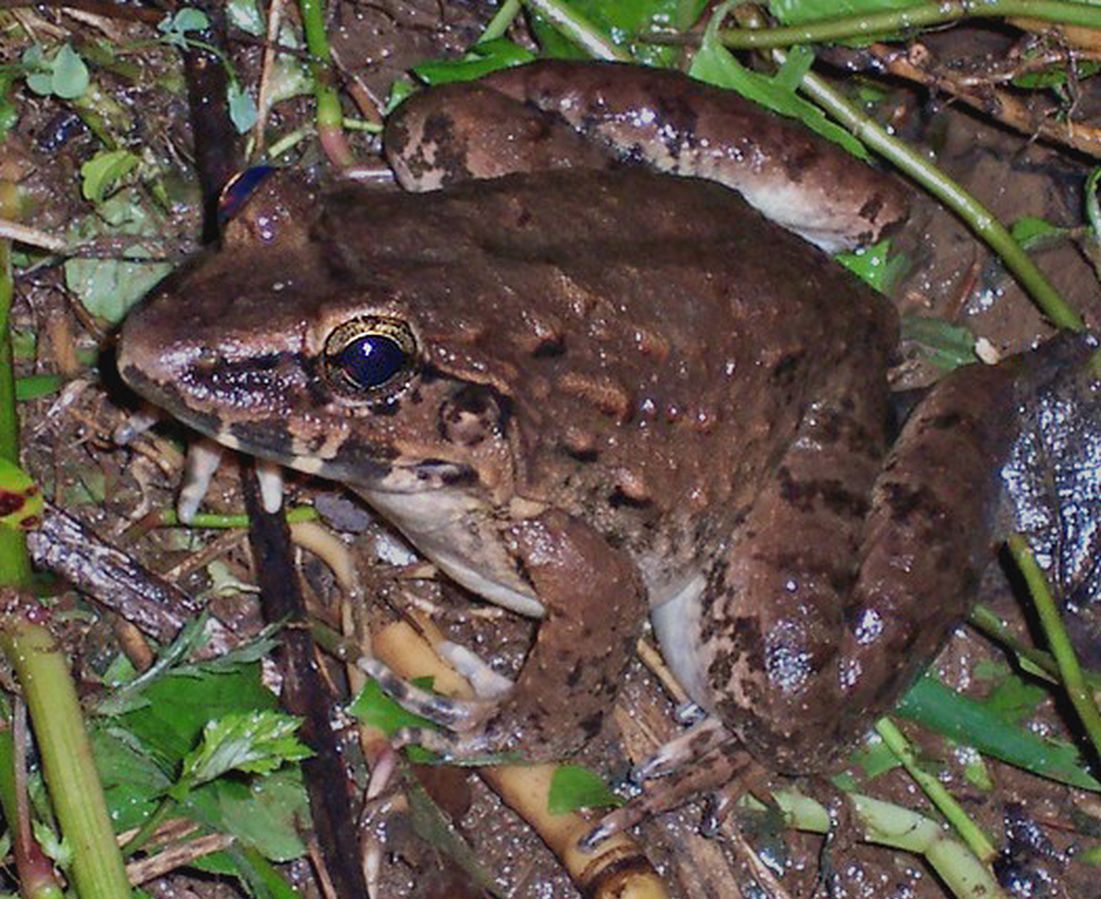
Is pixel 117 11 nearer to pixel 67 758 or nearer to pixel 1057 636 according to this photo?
pixel 67 758

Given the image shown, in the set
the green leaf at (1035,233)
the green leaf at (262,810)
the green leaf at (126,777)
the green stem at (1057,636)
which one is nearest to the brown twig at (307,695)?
the green leaf at (262,810)

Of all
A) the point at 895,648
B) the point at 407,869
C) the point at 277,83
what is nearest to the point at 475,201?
the point at 277,83

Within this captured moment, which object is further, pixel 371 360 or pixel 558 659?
pixel 558 659

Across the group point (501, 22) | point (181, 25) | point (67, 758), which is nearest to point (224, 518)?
point (67, 758)

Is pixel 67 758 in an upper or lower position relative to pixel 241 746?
upper

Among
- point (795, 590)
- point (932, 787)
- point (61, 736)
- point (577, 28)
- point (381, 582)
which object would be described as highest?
point (577, 28)

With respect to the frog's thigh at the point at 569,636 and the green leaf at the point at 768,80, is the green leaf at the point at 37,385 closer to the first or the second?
the frog's thigh at the point at 569,636
